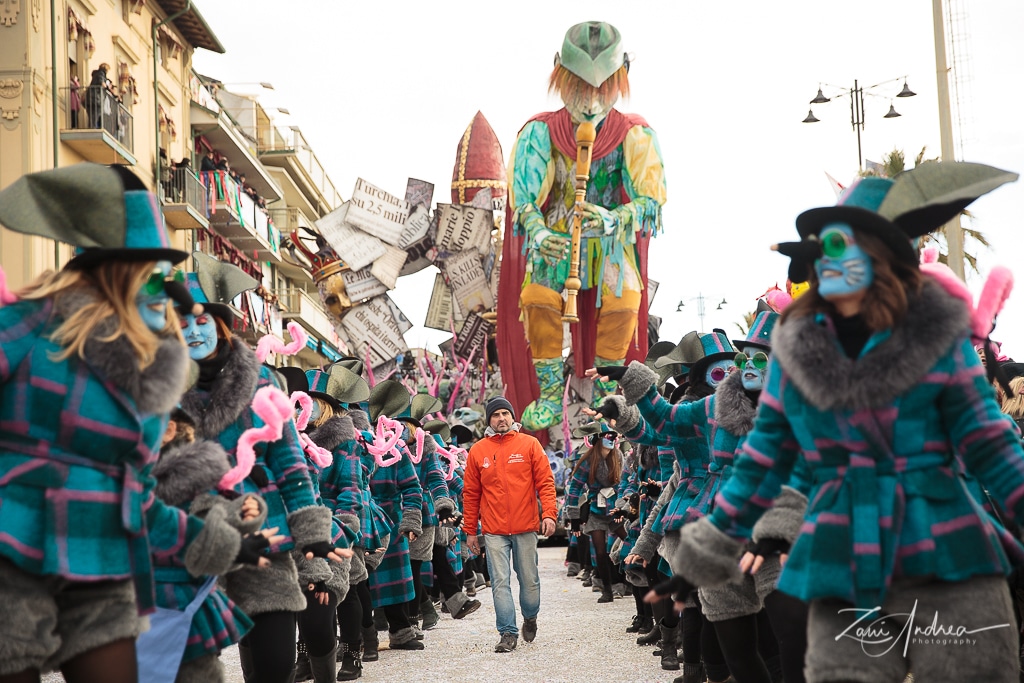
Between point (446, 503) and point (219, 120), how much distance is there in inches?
996

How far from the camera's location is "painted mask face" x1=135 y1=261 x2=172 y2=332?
386cm

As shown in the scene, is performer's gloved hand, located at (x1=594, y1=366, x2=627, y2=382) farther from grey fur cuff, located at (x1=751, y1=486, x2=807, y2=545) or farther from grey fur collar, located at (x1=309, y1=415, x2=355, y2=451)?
grey fur cuff, located at (x1=751, y1=486, x2=807, y2=545)

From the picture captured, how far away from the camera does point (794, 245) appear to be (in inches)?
156

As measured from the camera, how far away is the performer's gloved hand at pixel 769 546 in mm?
4320

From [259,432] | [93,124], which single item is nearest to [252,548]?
[259,432]

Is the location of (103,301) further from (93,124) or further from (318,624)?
(93,124)

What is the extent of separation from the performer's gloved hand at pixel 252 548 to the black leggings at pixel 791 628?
1.72 metres

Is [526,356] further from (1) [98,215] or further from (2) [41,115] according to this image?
(1) [98,215]

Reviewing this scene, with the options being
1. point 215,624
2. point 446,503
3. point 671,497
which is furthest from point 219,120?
point 215,624

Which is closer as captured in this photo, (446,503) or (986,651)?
(986,651)

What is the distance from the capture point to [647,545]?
8305 mm

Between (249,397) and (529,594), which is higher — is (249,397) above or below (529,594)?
above

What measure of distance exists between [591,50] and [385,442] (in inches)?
289

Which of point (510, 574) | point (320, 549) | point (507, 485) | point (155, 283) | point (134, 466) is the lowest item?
point (510, 574)
